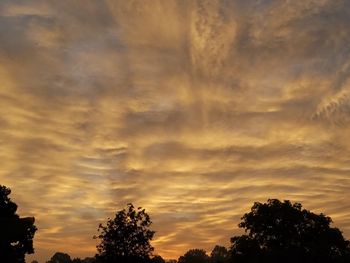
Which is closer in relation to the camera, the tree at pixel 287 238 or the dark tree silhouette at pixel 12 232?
the dark tree silhouette at pixel 12 232

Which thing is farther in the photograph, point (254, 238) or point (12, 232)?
point (254, 238)

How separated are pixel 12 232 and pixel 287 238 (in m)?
47.0

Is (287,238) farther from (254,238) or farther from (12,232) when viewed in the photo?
(12,232)

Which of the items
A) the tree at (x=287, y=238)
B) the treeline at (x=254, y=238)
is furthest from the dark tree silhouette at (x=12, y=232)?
the tree at (x=287, y=238)

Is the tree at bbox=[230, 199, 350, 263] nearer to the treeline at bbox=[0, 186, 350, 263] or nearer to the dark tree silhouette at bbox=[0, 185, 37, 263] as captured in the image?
the treeline at bbox=[0, 186, 350, 263]

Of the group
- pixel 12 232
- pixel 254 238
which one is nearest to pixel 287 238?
pixel 254 238

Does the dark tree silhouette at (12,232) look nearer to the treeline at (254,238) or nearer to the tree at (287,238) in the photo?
the treeline at (254,238)

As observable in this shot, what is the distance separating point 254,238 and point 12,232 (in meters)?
43.0

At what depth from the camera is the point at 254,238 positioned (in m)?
78.7

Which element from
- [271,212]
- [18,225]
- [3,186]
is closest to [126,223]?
[18,225]

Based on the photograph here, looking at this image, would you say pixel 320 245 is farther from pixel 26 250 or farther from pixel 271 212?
pixel 26 250

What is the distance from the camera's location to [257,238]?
259ft

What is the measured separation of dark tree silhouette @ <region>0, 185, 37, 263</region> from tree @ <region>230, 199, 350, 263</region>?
116 ft

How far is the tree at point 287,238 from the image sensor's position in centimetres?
6912
